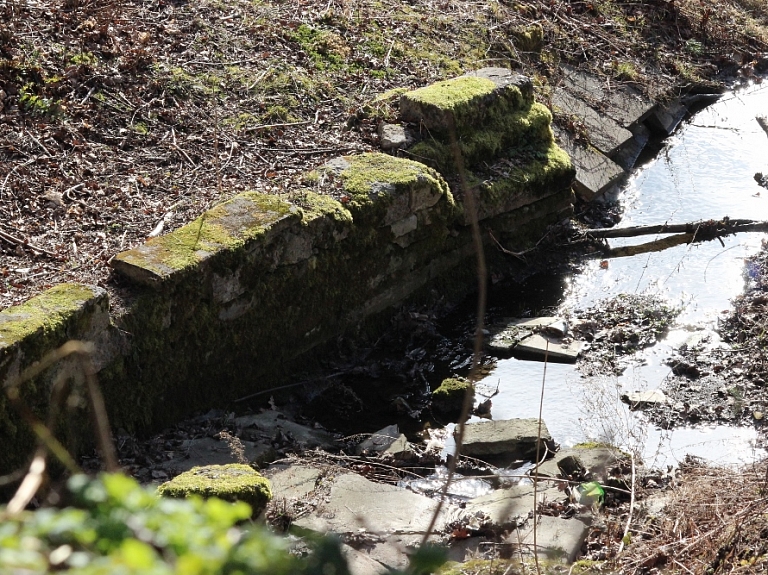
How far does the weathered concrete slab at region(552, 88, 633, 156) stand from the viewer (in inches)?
358

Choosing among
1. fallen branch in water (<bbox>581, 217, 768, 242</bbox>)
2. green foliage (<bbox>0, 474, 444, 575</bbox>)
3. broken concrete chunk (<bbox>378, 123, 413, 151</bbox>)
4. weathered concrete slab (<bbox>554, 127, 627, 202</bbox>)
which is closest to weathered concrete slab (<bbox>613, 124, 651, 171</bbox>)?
weathered concrete slab (<bbox>554, 127, 627, 202</bbox>)

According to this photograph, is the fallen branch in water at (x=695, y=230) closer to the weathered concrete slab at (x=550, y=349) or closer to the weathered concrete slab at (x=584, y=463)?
the weathered concrete slab at (x=550, y=349)

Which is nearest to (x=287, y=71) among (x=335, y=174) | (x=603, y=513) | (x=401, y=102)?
(x=401, y=102)

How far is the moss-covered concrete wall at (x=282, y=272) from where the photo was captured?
461 cm

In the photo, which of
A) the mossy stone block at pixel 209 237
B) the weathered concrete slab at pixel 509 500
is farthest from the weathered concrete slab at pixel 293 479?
the mossy stone block at pixel 209 237

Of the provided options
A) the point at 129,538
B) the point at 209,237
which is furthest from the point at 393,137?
the point at 129,538

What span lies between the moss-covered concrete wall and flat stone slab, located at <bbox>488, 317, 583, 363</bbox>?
0.64m

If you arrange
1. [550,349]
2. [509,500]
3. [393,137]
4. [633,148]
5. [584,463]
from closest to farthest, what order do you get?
1. [509,500]
2. [584,463]
3. [550,349]
4. [393,137]
5. [633,148]

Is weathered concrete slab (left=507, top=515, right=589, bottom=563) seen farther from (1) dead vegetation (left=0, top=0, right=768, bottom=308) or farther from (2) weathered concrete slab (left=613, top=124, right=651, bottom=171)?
(2) weathered concrete slab (left=613, top=124, right=651, bottom=171)

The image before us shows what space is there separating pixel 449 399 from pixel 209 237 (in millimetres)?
1911

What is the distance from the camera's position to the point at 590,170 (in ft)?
28.4

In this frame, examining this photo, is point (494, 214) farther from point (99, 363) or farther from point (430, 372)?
point (99, 363)

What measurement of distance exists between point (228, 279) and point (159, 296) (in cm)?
48

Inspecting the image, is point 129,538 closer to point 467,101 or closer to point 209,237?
point 209,237
